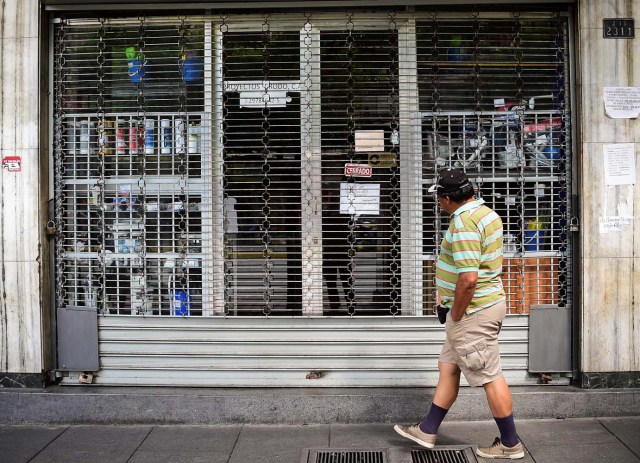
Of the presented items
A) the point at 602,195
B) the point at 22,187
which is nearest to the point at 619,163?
the point at 602,195

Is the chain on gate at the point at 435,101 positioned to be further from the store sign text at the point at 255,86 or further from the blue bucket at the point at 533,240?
the store sign text at the point at 255,86

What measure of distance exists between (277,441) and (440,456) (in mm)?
1260

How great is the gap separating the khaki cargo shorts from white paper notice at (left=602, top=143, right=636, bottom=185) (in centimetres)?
181

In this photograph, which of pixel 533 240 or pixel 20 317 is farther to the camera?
pixel 533 240

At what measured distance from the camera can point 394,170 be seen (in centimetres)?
614

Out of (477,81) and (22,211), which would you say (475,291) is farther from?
(22,211)

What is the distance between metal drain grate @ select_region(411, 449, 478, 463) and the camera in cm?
501

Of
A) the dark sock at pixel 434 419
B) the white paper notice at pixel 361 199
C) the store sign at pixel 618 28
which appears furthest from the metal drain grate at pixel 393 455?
the store sign at pixel 618 28

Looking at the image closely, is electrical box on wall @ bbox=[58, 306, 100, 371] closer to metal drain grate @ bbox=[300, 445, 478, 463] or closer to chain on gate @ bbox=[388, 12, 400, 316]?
metal drain grate @ bbox=[300, 445, 478, 463]

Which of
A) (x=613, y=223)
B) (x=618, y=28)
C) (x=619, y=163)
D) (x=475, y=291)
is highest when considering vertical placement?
(x=618, y=28)

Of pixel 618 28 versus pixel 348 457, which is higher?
pixel 618 28

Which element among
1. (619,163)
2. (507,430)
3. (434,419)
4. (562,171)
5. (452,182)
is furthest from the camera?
(562,171)

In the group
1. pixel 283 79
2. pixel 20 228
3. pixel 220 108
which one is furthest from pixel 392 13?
pixel 20 228

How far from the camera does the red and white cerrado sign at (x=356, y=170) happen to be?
6.12m
